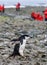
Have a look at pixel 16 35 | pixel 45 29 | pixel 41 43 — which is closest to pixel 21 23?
pixel 45 29

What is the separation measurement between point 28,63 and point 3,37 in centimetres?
332

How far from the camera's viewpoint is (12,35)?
11047 mm

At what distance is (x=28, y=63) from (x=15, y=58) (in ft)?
1.42

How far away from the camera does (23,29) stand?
41.9 ft

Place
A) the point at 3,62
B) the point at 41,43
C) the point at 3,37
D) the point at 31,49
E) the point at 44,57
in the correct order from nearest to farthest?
the point at 3,62 → the point at 44,57 → the point at 31,49 → the point at 41,43 → the point at 3,37

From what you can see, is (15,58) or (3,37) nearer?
(15,58)

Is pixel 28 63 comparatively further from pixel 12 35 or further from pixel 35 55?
pixel 12 35

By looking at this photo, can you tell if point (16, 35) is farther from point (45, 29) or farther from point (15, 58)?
point (15, 58)

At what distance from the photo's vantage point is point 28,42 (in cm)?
977

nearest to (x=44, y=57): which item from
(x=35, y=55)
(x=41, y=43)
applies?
(x=35, y=55)

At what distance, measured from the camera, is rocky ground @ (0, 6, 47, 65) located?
759 centimetres

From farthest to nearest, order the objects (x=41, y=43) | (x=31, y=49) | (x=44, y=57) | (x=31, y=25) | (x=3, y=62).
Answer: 1. (x=31, y=25)
2. (x=41, y=43)
3. (x=31, y=49)
4. (x=44, y=57)
5. (x=3, y=62)

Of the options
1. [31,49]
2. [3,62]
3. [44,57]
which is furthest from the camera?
[31,49]

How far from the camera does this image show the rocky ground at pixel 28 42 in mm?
7586
